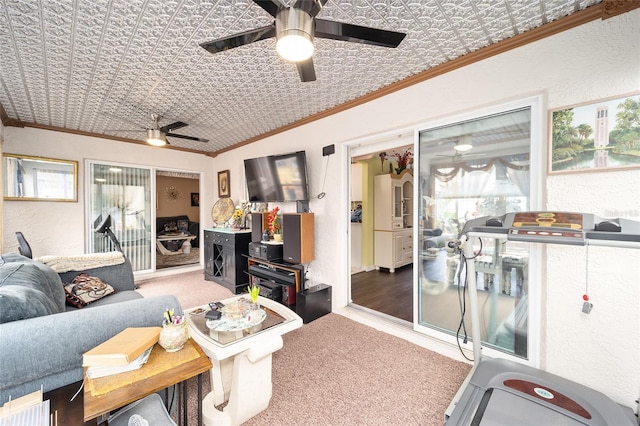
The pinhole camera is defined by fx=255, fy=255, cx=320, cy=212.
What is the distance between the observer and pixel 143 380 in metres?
0.97

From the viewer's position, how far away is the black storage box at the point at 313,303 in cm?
286

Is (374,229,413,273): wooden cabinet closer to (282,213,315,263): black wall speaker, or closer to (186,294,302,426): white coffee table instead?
(282,213,315,263): black wall speaker

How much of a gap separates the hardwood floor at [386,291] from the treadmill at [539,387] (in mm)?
1206

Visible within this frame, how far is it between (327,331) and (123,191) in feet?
14.3

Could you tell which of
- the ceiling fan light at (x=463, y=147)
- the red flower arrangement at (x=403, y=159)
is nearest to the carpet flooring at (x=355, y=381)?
the ceiling fan light at (x=463, y=147)

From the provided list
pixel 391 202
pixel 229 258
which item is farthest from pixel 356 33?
pixel 391 202

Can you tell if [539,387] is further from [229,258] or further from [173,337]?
[229,258]

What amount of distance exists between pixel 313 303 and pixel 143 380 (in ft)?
6.87

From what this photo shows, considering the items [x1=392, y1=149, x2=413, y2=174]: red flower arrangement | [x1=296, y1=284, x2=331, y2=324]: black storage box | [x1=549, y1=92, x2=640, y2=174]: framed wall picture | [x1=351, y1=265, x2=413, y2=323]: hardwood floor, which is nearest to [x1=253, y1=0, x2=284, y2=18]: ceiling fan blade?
[x1=549, y1=92, x2=640, y2=174]: framed wall picture

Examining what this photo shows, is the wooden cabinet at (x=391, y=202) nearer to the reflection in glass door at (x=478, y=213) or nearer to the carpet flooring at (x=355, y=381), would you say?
the reflection in glass door at (x=478, y=213)

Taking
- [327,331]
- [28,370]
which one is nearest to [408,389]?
[327,331]

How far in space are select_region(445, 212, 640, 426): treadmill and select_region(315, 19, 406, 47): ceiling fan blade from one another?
1245 mm

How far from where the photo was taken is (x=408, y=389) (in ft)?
5.92

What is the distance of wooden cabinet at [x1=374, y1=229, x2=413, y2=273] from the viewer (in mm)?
4766
